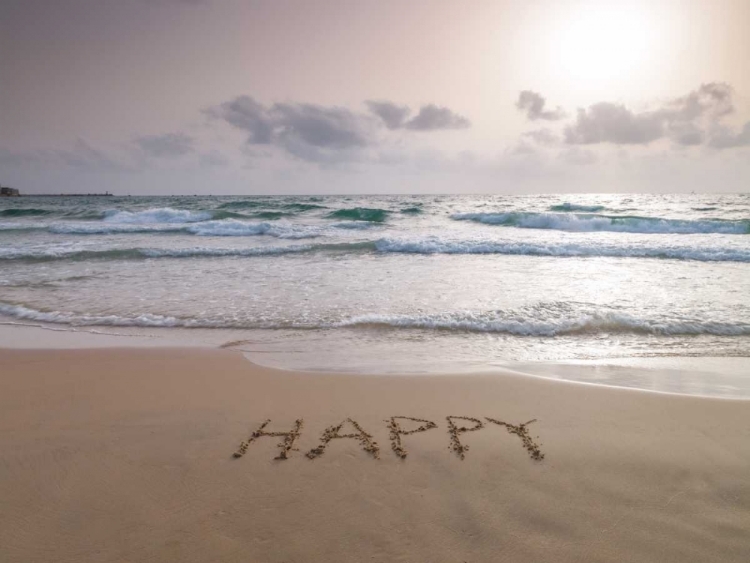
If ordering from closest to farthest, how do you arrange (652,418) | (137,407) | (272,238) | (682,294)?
(652,418) < (137,407) < (682,294) < (272,238)

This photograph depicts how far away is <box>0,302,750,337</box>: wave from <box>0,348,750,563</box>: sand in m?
1.89

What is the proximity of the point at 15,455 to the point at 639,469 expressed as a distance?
433 cm

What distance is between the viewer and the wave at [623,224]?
22484 mm

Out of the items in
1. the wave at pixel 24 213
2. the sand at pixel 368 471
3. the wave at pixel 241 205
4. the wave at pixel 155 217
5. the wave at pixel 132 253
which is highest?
the wave at pixel 241 205

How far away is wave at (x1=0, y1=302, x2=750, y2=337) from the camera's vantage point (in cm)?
615

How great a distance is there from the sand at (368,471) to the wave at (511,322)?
189 centimetres

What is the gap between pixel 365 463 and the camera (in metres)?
3.00

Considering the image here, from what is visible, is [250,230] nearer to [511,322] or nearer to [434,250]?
[434,250]

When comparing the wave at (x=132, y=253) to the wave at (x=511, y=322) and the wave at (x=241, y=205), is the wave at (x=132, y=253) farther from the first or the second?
the wave at (x=241, y=205)

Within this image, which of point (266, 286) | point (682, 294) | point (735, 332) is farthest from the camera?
point (266, 286)

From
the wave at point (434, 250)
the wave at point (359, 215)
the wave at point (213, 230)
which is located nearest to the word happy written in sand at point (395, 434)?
the wave at point (434, 250)

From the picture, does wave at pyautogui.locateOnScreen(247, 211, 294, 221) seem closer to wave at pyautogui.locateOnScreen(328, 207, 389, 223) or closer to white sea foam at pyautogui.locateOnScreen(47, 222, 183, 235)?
wave at pyautogui.locateOnScreen(328, 207, 389, 223)

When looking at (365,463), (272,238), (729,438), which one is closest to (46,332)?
(365,463)

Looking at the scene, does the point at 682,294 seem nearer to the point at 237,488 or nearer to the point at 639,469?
the point at 639,469
